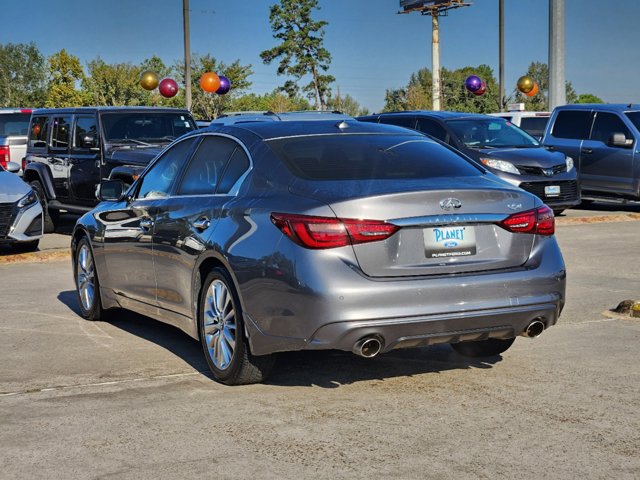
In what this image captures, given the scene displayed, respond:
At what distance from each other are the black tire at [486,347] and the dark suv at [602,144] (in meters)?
→ 13.3

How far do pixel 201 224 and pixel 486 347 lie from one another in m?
2.05

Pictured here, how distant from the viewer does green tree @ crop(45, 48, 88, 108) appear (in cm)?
7500

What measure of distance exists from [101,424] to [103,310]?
11.1 feet

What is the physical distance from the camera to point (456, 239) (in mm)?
6090

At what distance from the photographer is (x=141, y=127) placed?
16562 millimetres

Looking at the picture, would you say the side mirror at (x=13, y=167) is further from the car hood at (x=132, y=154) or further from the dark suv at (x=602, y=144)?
the dark suv at (x=602, y=144)

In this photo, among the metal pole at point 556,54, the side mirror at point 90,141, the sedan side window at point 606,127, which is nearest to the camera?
the side mirror at point 90,141

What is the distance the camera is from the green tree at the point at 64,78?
75.0 meters

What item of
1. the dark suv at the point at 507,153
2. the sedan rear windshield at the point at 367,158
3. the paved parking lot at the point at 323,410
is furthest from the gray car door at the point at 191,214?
the dark suv at the point at 507,153

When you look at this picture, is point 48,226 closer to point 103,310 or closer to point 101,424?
point 103,310

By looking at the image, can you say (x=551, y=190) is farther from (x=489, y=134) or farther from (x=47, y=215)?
(x=47, y=215)

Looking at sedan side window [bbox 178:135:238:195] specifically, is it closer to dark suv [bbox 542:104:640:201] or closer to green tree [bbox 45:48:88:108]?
dark suv [bbox 542:104:640:201]

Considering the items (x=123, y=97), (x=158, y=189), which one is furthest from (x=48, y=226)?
(x=123, y=97)

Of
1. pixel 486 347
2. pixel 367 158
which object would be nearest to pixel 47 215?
pixel 486 347
